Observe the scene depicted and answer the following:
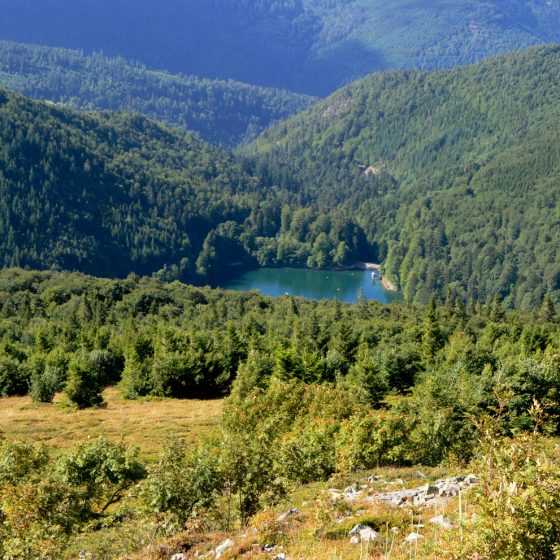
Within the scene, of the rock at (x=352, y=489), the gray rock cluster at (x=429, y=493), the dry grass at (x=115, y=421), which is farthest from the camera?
the dry grass at (x=115, y=421)

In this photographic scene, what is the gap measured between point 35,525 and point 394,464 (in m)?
23.1

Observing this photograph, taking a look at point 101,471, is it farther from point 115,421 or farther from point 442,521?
point 115,421

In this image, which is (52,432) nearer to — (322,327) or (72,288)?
(322,327)

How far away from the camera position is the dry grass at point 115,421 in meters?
66.5

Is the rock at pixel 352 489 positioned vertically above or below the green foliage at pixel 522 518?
below

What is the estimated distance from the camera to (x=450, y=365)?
93.8m

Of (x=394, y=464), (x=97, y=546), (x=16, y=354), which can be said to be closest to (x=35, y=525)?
(x=97, y=546)

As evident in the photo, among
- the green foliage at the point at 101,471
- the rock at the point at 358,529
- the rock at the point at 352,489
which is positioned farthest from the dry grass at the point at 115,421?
the rock at the point at 358,529

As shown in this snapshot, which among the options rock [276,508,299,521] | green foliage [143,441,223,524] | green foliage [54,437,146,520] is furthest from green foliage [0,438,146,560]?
rock [276,508,299,521]

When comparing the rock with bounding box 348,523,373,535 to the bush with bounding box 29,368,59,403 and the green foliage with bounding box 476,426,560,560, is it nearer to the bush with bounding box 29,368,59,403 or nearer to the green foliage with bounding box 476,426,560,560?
the green foliage with bounding box 476,426,560,560

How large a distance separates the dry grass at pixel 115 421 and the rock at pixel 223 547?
33632 millimetres

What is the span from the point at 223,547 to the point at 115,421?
51869mm

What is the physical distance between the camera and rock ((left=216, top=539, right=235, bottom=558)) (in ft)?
83.5

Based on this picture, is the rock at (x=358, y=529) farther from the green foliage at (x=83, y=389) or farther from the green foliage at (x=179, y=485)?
the green foliage at (x=83, y=389)
